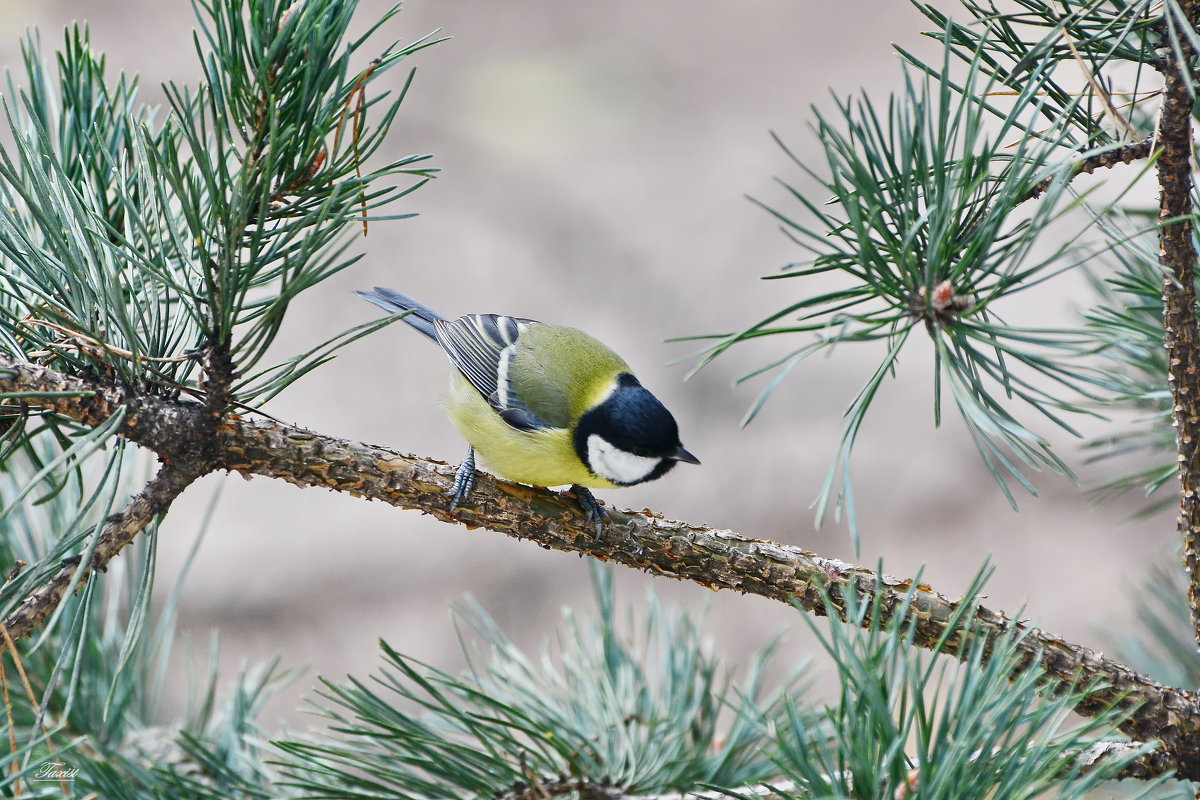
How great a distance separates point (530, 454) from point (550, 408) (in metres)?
0.13

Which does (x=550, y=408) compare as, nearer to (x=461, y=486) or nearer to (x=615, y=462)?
(x=615, y=462)

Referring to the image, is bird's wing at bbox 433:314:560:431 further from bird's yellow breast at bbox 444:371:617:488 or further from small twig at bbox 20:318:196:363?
small twig at bbox 20:318:196:363

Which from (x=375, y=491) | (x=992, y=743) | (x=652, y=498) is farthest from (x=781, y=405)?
(x=992, y=743)

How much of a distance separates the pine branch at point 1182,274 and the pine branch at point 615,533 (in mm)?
62

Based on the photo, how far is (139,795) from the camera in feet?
1.96

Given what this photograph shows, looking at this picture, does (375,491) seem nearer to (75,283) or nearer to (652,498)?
(75,283)

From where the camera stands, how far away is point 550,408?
44.1 inches

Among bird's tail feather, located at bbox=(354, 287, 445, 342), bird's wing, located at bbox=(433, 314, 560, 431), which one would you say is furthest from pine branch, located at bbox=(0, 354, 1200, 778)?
bird's tail feather, located at bbox=(354, 287, 445, 342)

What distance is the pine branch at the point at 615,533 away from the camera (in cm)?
53

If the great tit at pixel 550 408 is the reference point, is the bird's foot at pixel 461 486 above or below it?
below

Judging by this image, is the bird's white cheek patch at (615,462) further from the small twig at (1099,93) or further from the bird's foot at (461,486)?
the small twig at (1099,93)

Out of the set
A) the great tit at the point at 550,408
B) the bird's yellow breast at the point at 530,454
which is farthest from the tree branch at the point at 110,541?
the bird's yellow breast at the point at 530,454

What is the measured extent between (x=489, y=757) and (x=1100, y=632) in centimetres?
62

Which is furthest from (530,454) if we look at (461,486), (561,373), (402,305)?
(402,305)
